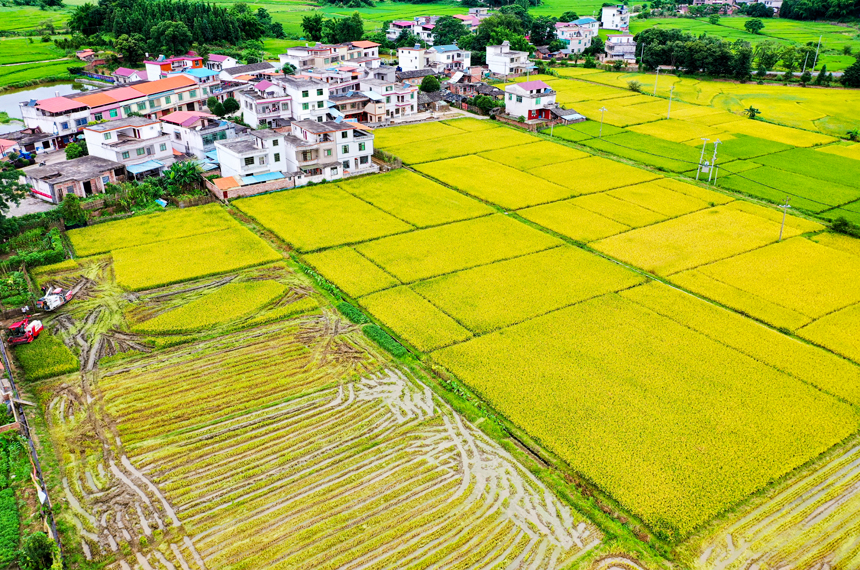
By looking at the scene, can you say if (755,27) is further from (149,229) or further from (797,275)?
(149,229)

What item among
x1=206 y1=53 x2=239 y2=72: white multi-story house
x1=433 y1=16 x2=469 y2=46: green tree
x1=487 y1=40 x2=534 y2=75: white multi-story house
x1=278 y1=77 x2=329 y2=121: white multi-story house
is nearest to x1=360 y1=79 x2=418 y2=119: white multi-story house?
x1=278 y1=77 x2=329 y2=121: white multi-story house

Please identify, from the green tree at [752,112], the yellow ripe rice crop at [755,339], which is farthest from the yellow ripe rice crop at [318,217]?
the green tree at [752,112]

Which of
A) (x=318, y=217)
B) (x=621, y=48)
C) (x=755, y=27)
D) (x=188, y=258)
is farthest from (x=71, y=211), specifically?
(x=755, y=27)

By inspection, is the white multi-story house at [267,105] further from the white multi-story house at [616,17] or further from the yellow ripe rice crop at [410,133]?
the white multi-story house at [616,17]

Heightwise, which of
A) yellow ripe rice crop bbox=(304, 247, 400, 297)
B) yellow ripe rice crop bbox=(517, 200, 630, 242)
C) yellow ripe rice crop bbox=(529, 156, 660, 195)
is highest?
yellow ripe rice crop bbox=(529, 156, 660, 195)

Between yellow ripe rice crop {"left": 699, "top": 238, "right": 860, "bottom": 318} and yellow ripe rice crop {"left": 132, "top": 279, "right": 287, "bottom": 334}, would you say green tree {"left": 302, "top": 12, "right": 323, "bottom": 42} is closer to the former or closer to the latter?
yellow ripe rice crop {"left": 132, "top": 279, "right": 287, "bottom": 334}

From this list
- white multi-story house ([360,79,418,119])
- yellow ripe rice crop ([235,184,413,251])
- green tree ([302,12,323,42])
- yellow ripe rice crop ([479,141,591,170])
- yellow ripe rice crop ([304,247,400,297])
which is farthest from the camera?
green tree ([302,12,323,42])

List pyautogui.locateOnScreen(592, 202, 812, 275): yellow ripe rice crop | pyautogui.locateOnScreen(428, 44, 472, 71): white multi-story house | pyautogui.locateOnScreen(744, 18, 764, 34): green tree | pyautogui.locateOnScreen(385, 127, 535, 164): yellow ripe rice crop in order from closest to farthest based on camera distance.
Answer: pyautogui.locateOnScreen(592, 202, 812, 275): yellow ripe rice crop, pyautogui.locateOnScreen(385, 127, 535, 164): yellow ripe rice crop, pyautogui.locateOnScreen(428, 44, 472, 71): white multi-story house, pyautogui.locateOnScreen(744, 18, 764, 34): green tree
